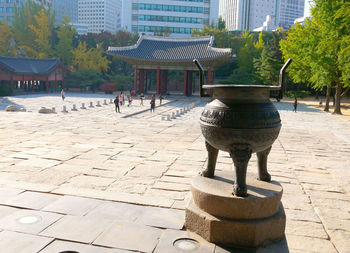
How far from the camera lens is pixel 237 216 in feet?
11.6

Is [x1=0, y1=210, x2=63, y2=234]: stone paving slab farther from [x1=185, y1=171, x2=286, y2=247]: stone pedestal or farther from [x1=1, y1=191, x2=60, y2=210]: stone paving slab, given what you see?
[x1=185, y1=171, x2=286, y2=247]: stone pedestal

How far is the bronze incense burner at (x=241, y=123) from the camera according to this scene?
11.6 feet

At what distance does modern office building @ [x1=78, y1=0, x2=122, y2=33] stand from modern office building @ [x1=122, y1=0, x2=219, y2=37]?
7019cm

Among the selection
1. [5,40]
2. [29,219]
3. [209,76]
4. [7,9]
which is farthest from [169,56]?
[7,9]

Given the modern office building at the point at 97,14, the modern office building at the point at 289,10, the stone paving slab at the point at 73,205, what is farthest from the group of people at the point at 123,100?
the modern office building at the point at 289,10

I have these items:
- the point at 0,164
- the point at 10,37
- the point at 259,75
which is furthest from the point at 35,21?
the point at 0,164

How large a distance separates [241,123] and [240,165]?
507mm

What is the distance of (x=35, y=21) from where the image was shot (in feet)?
143

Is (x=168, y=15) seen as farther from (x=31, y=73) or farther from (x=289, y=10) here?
(x=289, y=10)

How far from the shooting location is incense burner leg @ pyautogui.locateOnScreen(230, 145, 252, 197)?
356cm

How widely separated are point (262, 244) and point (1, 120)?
13.3 meters

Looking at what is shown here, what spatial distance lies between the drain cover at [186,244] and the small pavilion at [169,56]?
2662 centimetres

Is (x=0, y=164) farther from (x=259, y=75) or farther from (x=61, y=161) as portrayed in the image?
(x=259, y=75)

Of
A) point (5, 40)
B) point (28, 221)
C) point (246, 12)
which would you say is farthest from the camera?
point (246, 12)
